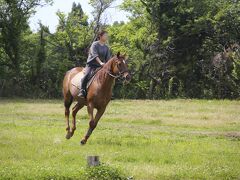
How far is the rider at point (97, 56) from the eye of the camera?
1594 centimetres

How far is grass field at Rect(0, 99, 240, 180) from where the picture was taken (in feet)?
37.2

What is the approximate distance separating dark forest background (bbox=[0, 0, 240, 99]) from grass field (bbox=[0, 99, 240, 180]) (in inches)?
797

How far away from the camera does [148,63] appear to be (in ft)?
153

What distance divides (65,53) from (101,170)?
40096 mm

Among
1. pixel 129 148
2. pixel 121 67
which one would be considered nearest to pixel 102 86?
pixel 121 67

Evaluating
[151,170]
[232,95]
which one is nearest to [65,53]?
[232,95]

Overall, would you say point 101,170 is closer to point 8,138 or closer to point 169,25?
point 8,138

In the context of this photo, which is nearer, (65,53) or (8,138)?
(8,138)

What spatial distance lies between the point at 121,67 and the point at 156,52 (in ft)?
106

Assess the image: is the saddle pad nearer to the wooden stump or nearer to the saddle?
the saddle

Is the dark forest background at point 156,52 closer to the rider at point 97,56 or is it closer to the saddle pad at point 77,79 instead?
the saddle pad at point 77,79

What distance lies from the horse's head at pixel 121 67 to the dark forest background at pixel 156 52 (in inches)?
1114

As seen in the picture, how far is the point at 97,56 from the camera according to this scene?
52.4 feet

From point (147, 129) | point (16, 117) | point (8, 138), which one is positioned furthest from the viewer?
point (16, 117)
